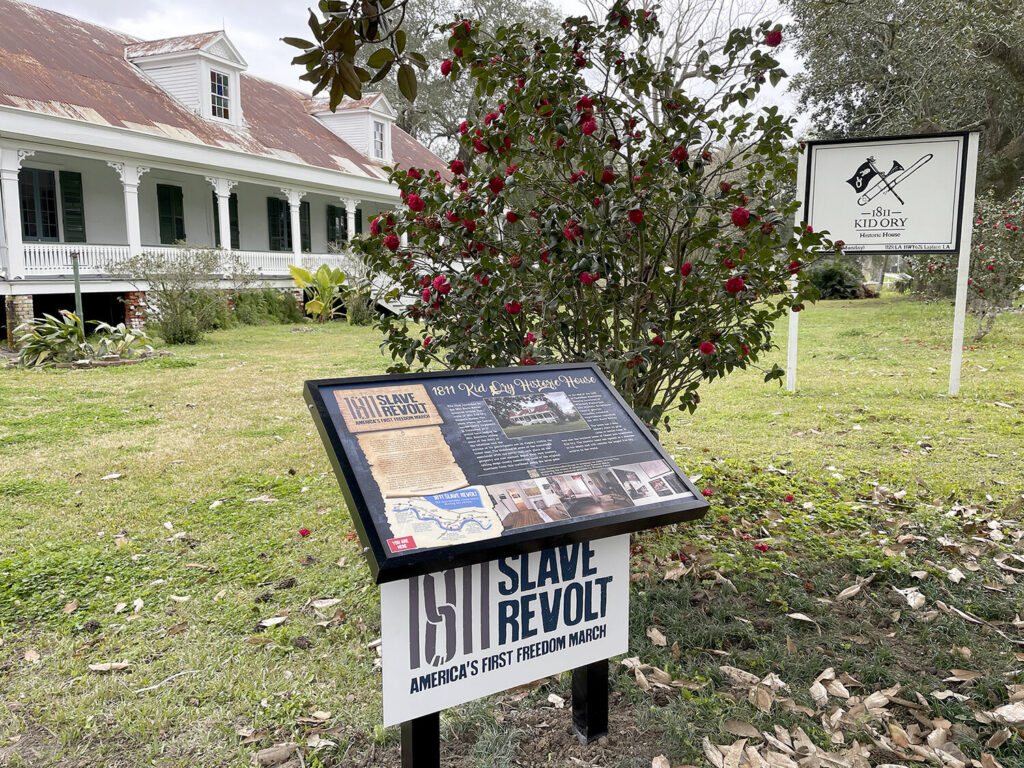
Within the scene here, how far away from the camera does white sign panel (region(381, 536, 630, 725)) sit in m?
2.14

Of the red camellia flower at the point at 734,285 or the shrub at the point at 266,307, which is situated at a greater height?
the red camellia flower at the point at 734,285

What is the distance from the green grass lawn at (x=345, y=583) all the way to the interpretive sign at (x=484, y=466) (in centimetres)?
89

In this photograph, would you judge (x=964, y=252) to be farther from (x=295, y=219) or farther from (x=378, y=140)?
(x=378, y=140)

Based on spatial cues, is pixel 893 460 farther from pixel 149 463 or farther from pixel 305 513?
pixel 149 463

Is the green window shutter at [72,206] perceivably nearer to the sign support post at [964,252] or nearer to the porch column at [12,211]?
the porch column at [12,211]

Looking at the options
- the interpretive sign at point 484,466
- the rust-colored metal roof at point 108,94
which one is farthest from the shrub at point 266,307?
the interpretive sign at point 484,466

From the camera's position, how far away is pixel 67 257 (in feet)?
46.2

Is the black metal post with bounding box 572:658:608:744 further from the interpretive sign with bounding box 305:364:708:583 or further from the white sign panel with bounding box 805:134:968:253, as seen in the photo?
the white sign panel with bounding box 805:134:968:253

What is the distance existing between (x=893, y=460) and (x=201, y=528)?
4.91m

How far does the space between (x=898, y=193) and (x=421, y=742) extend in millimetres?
7620

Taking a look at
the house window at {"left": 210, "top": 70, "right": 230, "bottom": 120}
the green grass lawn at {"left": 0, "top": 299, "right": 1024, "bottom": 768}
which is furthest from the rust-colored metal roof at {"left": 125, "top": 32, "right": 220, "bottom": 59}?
the green grass lawn at {"left": 0, "top": 299, "right": 1024, "bottom": 768}

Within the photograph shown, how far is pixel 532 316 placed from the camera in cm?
420

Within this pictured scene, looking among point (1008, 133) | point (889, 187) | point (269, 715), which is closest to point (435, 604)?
point (269, 715)

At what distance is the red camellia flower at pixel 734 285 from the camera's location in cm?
356
